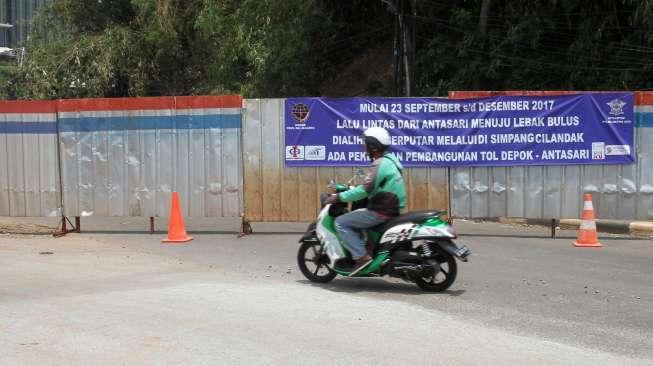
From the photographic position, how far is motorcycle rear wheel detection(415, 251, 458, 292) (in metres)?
7.59

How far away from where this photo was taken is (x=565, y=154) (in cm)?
1130

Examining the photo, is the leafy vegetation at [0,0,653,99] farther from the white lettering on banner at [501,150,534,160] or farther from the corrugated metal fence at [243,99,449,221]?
the corrugated metal fence at [243,99,449,221]

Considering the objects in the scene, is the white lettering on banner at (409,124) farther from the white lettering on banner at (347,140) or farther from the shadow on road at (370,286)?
the shadow on road at (370,286)

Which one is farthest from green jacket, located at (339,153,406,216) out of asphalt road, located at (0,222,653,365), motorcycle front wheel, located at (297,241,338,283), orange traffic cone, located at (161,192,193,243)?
orange traffic cone, located at (161,192,193,243)

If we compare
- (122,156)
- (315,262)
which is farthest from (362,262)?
(122,156)

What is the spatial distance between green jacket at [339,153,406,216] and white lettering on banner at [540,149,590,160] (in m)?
4.56

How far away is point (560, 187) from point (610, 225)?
141 centimetres

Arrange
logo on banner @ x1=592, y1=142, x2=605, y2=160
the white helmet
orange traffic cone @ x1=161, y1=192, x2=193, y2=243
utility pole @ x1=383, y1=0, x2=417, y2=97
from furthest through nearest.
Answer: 1. utility pole @ x1=383, y1=0, x2=417, y2=97
2. logo on banner @ x1=592, y1=142, x2=605, y2=160
3. orange traffic cone @ x1=161, y1=192, x2=193, y2=243
4. the white helmet

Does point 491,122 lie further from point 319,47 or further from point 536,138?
point 319,47

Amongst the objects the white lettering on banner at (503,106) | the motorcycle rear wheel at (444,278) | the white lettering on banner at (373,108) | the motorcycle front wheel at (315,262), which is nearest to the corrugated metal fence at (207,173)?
the white lettering on banner at (503,106)

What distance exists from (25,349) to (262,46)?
18.1 meters

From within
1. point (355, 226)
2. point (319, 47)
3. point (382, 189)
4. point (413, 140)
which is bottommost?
point (355, 226)

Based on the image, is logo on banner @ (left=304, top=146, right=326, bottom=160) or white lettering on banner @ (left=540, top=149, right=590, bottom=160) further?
logo on banner @ (left=304, top=146, right=326, bottom=160)

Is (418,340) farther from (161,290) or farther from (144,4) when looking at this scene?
(144,4)
